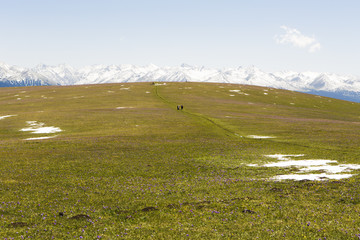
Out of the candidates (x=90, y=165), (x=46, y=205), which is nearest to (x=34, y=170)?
(x=90, y=165)

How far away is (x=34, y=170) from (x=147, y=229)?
21755 millimetres

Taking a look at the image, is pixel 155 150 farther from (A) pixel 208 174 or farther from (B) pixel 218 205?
(B) pixel 218 205

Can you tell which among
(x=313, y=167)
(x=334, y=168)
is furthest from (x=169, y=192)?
(x=334, y=168)

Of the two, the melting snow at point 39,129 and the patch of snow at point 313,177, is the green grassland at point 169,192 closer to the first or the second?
the patch of snow at point 313,177

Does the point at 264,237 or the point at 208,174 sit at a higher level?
the point at 264,237

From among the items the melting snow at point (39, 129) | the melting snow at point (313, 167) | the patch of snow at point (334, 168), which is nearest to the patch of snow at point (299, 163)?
the melting snow at point (313, 167)

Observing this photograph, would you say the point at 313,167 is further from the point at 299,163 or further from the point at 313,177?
the point at 313,177

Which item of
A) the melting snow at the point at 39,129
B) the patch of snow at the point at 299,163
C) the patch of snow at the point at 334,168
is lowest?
the melting snow at the point at 39,129

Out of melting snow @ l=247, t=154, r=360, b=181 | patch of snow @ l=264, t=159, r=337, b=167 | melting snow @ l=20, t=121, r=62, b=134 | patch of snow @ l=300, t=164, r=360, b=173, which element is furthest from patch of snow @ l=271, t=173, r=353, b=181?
melting snow @ l=20, t=121, r=62, b=134

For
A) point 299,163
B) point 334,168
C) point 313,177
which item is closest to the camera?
point 313,177

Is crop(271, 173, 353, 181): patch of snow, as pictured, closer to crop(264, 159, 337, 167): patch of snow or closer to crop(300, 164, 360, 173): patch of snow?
crop(300, 164, 360, 173): patch of snow

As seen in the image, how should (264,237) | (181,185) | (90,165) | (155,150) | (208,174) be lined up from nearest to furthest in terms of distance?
(264,237) → (181,185) → (208,174) → (90,165) → (155,150)

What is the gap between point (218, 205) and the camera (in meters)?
20.7

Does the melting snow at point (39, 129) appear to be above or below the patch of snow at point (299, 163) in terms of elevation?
below
